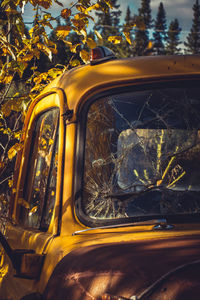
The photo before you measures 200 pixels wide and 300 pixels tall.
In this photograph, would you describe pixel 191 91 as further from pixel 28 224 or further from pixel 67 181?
pixel 28 224

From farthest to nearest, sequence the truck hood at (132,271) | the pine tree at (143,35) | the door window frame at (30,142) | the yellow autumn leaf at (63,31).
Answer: the pine tree at (143,35)
the yellow autumn leaf at (63,31)
the door window frame at (30,142)
the truck hood at (132,271)

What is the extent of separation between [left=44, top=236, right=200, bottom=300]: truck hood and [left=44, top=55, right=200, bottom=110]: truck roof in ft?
3.12

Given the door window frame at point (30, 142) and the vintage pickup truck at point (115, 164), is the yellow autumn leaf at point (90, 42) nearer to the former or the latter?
the door window frame at point (30, 142)

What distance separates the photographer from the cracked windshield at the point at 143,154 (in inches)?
99.0

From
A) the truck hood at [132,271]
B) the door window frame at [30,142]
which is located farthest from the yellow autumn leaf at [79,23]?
the truck hood at [132,271]

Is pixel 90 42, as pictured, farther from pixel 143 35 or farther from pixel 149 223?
pixel 143 35

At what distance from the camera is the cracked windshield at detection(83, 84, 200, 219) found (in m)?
2.52

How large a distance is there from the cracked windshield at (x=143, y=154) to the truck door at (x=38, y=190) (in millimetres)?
187

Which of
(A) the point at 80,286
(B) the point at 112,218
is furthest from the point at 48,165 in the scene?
(A) the point at 80,286

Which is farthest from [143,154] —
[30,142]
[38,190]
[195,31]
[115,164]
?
[195,31]

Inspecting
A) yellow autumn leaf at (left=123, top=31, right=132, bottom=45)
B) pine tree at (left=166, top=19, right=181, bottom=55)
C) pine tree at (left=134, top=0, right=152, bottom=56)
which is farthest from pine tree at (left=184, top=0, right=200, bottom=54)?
yellow autumn leaf at (left=123, top=31, right=132, bottom=45)

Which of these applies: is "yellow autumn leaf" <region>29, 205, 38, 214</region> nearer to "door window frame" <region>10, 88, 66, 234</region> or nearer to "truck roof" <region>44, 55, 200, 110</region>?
"door window frame" <region>10, 88, 66, 234</region>

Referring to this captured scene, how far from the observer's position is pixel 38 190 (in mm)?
3375

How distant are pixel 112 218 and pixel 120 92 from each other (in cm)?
62
